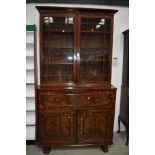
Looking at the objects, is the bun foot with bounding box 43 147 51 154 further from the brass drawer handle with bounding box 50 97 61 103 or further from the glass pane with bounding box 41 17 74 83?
the glass pane with bounding box 41 17 74 83

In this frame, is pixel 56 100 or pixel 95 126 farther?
pixel 95 126

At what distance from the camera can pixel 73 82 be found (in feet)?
8.40

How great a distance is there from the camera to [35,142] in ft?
8.89

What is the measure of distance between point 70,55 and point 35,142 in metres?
1.50

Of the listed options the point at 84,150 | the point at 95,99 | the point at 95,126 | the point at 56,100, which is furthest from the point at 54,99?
the point at 84,150

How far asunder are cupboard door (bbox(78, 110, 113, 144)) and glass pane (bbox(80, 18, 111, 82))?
55cm

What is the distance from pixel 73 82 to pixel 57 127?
697 mm

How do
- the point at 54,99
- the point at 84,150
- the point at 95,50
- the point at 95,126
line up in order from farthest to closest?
the point at 95,50 → the point at 84,150 → the point at 95,126 → the point at 54,99

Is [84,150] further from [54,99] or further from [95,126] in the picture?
[54,99]

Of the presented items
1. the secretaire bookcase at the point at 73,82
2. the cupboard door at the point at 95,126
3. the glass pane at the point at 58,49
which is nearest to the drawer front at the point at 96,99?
the secretaire bookcase at the point at 73,82

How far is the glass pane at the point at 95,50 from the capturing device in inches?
102

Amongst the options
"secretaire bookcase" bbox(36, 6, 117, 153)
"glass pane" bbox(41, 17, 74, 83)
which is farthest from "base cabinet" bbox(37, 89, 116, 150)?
"glass pane" bbox(41, 17, 74, 83)
